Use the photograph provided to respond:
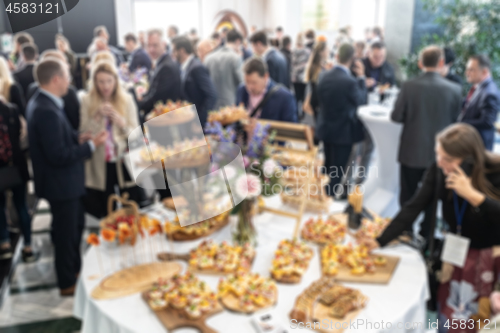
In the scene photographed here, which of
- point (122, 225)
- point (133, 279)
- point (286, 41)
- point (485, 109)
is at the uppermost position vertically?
point (286, 41)

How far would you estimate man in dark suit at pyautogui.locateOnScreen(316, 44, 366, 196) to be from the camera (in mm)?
3791

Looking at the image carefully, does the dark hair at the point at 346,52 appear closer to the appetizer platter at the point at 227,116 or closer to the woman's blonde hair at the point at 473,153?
the appetizer platter at the point at 227,116

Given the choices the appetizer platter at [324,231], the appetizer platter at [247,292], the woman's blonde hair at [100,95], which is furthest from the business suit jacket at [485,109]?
the woman's blonde hair at [100,95]

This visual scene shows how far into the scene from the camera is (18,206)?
3533 millimetres

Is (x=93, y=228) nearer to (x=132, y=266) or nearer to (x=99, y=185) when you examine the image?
(x=99, y=185)

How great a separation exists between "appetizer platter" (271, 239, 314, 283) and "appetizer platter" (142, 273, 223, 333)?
0.29 meters

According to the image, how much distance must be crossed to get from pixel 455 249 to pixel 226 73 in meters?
3.32

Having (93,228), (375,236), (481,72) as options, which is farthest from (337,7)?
(375,236)

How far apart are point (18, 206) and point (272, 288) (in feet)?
8.65

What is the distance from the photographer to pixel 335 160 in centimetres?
418

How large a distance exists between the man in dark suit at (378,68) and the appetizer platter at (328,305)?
3.75m

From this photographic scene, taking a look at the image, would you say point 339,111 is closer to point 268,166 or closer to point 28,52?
point 268,166

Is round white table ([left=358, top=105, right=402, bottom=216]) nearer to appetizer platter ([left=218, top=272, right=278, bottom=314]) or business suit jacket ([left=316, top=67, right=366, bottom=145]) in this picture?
business suit jacket ([left=316, top=67, right=366, bottom=145])

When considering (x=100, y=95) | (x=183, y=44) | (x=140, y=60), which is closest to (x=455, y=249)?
(x=100, y=95)
